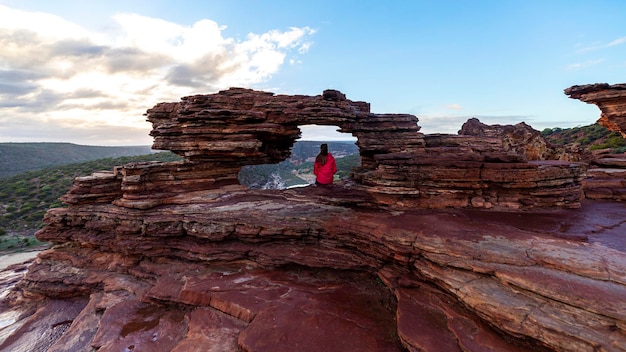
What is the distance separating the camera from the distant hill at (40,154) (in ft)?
248

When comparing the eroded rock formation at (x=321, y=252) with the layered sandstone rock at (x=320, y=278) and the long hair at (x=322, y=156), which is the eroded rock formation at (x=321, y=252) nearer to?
the layered sandstone rock at (x=320, y=278)

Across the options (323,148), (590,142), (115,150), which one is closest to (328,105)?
(323,148)

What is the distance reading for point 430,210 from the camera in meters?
11.6

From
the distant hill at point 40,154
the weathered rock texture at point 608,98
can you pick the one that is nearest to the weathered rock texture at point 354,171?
the weathered rock texture at point 608,98

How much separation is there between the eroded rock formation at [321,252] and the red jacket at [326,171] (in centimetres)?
112

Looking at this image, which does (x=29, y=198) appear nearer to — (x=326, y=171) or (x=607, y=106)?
(x=326, y=171)

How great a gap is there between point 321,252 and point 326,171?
6.25 metres

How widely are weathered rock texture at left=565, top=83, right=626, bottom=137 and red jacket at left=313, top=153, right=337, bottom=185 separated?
2247 centimetres

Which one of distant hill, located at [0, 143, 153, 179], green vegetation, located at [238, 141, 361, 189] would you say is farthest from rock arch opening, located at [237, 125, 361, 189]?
distant hill, located at [0, 143, 153, 179]

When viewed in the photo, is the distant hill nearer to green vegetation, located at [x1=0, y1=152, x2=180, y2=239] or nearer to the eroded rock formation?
green vegetation, located at [x1=0, y1=152, x2=180, y2=239]

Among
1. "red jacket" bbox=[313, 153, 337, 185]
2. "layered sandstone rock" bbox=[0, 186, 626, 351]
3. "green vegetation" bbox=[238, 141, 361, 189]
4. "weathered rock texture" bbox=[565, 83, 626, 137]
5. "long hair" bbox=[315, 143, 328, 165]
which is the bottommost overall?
"green vegetation" bbox=[238, 141, 361, 189]

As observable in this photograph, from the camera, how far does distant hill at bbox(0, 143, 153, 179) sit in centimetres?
7571

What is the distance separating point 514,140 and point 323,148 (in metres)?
15.0

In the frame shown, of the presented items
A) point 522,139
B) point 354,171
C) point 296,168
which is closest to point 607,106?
point 522,139
